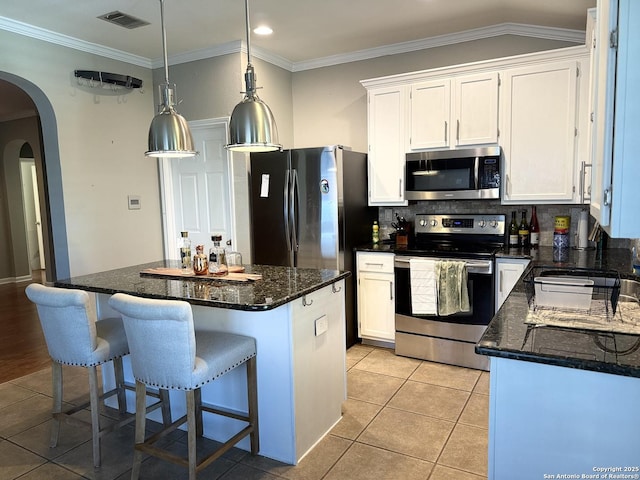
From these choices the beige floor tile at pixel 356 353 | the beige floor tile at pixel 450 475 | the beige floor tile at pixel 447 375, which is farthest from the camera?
the beige floor tile at pixel 356 353

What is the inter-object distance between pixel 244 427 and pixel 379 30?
3223 mm

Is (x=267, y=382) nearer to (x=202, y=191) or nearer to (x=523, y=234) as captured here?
(x=523, y=234)

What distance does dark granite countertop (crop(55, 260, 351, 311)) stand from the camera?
6.77 feet

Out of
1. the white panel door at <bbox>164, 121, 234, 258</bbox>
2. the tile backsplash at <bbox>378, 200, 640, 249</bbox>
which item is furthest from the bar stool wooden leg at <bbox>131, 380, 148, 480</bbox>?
the tile backsplash at <bbox>378, 200, 640, 249</bbox>

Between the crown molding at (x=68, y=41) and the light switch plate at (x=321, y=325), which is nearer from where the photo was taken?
the light switch plate at (x=321, y=325)

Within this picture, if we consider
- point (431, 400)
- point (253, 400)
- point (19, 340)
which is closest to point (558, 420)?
point (253, 400)

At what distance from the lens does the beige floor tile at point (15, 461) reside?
88.4 inches

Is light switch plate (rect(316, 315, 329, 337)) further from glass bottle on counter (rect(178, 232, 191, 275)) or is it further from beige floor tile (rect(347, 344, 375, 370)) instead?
beige floor tile (rect(347, 344, 375, 370))

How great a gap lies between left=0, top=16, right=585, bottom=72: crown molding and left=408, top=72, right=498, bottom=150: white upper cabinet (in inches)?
22.1

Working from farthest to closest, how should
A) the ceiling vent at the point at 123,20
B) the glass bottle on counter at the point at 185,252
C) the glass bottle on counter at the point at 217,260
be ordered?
the ceiling vent at the point at 123,20, the glass bottle on counter at the point at 185,252, the glass bottle on counter at the point at 217,260

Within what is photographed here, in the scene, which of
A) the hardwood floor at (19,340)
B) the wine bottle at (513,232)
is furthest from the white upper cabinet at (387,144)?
the hardwood floor at (19,340)

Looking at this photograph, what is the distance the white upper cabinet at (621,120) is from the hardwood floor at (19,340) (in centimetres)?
406

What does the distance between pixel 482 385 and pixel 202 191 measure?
314cm

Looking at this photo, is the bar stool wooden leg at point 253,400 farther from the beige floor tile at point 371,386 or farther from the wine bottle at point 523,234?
the wine bottle at point 523,234
